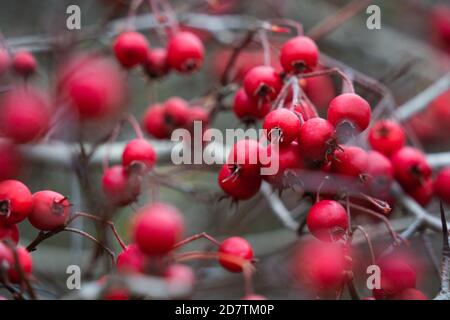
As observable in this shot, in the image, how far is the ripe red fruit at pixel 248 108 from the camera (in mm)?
1773

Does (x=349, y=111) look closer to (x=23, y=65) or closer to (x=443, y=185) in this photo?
(x=443, y=185)

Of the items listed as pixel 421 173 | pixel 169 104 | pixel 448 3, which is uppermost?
pixel 448 3

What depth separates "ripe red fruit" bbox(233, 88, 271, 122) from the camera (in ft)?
5.82

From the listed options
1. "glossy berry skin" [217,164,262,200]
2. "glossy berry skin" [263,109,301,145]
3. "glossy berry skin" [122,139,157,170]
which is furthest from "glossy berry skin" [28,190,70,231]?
"glossy berry skin" [263,109,301,145]

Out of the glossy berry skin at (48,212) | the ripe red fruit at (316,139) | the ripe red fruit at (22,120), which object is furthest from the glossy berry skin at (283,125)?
the ripe red fruit at (22,120)

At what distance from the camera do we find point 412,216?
2.04 metres

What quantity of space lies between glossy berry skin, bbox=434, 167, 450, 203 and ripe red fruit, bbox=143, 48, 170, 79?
1.02 metres

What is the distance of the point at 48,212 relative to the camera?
4.71 feet

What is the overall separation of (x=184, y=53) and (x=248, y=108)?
0.43 metres

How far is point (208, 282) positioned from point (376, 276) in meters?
1.03

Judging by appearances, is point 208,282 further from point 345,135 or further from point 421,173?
point 345,135

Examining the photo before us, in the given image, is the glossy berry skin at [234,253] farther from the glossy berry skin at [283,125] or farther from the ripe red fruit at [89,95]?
the ripe red fruit at [89,95]

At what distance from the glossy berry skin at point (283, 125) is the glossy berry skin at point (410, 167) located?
0.65 metres

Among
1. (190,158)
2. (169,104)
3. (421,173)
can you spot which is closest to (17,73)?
(169,104)
